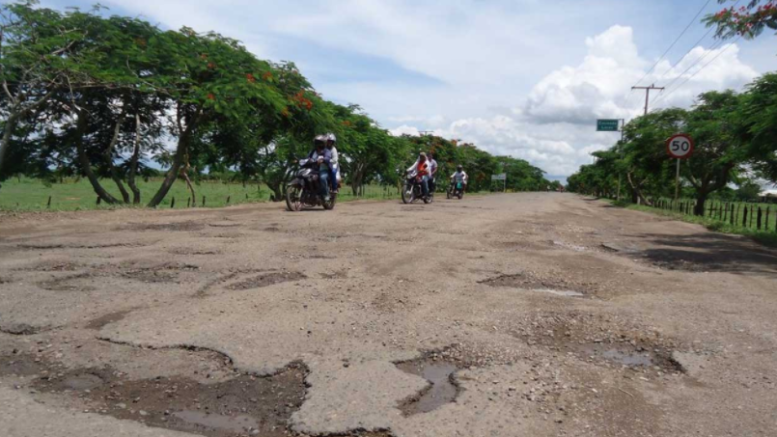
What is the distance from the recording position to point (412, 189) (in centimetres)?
1722

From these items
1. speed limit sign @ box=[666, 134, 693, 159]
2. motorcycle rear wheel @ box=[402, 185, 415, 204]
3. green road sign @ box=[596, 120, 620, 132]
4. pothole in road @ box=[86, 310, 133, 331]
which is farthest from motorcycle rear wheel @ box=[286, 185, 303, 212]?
green road sign @ box=[596, 120, 620, 132]

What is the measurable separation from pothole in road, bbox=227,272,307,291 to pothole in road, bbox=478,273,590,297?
1682 millimetres

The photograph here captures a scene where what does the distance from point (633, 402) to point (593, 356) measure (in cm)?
61


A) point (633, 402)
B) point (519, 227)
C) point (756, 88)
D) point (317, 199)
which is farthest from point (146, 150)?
point (633, 402)

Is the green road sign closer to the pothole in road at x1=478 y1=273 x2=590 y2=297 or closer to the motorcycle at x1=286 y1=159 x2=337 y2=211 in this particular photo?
the motorcycle at x1=286 y1=159 x2=337 y2=211

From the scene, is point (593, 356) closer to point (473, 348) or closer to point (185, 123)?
point (473, 348)

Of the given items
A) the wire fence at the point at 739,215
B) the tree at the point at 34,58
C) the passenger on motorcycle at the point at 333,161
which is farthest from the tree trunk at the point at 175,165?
the wire fence at the point at 739,215

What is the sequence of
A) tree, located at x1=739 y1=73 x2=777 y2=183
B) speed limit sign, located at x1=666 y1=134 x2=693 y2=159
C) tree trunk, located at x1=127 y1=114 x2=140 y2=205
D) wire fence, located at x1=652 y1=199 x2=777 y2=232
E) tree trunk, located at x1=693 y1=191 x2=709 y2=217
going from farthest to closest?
tree trunk, located at x1=693 y1=191 x2=709 y2=217, speed limit sign, located at x1=666 y1=134 x2=693 y2=159, tree trunk, located at x1=127 y1=114 x2=140 y2=205, wire fence, located at x1=652 y1=199 x2=777 y2=232, tree, located at x1=739 y1=73 x2=777 y2=183

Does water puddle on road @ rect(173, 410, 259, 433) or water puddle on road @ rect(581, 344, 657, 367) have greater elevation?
water puddle on road @ rect(581, 344, 657, 367)

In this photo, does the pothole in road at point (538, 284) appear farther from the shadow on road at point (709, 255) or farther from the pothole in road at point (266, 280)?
the shadow on road at point (709, 255)

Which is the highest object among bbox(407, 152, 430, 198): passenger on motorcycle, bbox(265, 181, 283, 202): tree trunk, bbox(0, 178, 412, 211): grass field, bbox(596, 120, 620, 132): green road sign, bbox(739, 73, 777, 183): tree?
bbox(596, 120, 620, 132): green road sign

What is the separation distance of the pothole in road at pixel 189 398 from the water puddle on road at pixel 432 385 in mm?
516

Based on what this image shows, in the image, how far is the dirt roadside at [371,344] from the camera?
7.91ft

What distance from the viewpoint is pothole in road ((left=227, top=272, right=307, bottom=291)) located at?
4.53m
